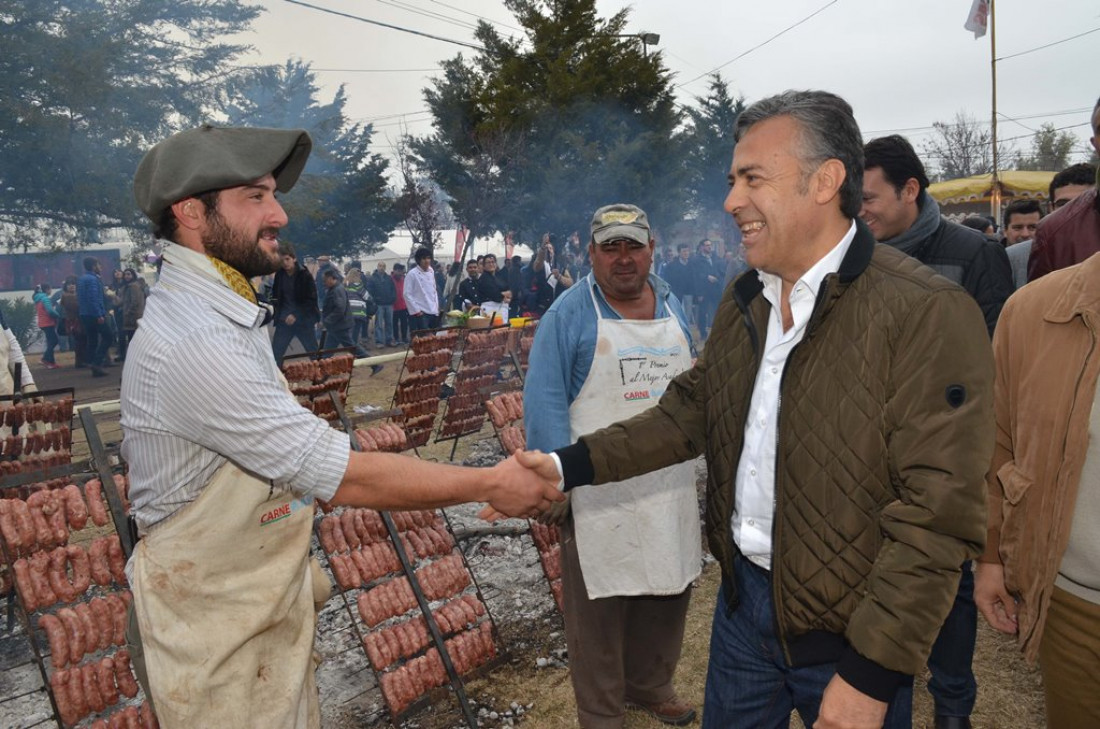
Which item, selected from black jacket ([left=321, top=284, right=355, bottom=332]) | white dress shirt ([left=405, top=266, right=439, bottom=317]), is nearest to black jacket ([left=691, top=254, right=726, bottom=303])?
white dress shirt ([left=405, top=266, right=439, bottom=317])

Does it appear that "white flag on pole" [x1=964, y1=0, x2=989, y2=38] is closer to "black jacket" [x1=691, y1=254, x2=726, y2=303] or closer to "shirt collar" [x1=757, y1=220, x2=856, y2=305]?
"black jacket" [x1=691, y1=254, x2=726, y2=303]

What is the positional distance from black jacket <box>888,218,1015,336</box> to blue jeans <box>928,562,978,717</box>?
4.47ft

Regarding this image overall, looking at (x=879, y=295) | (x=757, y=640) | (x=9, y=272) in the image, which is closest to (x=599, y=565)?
(x=757, y=640)

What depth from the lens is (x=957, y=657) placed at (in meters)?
3.53

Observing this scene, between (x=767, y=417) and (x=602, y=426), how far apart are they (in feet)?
5.31

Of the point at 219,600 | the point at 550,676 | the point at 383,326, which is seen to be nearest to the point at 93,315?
the point at 383,326

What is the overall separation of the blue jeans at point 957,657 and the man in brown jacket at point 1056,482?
3.80ft

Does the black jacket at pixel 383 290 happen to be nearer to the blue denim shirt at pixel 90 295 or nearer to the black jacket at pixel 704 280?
the blue denim shirt at pixel 90 295

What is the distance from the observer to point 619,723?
3771mm

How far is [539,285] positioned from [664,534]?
15739 mm

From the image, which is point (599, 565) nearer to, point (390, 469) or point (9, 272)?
point (390, 469)

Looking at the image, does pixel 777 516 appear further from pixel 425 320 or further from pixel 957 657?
pixel 425 320

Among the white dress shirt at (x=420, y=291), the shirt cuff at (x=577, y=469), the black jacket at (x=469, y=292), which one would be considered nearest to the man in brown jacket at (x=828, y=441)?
the shirt cuff at (x=577, y=469)

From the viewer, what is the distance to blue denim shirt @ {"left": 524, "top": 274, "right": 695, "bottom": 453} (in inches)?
142
